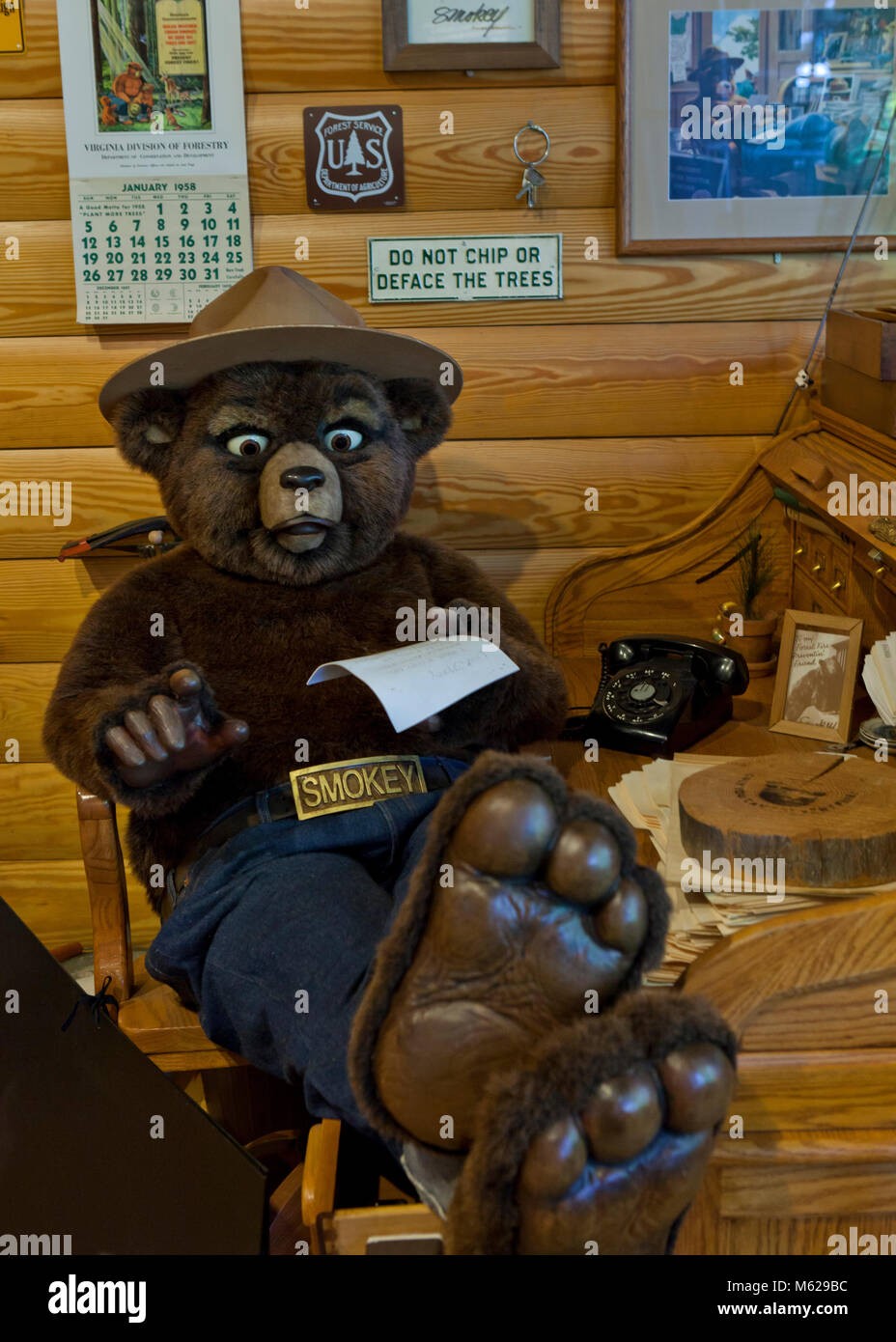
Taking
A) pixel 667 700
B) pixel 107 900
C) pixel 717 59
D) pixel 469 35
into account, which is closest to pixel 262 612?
pixel 107 900

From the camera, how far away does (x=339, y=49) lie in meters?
1.70

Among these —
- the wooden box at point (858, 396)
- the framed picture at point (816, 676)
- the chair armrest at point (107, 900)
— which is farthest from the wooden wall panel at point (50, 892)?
the wooden box at point (858, 396)

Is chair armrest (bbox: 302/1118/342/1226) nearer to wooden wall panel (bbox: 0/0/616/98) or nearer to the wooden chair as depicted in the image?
the wooden chair

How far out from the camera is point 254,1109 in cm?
154

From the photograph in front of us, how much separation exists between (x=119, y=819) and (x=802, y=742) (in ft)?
3.83

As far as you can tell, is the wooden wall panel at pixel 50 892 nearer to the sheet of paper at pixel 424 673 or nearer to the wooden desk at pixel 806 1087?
the sheet of paper at pixel 424 673

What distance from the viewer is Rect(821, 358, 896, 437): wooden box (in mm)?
1406

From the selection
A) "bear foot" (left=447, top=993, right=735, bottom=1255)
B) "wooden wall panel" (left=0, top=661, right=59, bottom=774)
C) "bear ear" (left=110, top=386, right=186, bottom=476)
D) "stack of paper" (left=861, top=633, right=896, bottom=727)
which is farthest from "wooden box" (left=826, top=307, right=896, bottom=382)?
"wooden wall panel" (left=0, top=661, right=59, bottom=774)

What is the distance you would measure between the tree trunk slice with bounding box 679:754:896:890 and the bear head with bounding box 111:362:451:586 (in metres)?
0.47

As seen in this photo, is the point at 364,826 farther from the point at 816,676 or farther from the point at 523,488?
the point at 523,488

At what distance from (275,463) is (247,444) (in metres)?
0.06

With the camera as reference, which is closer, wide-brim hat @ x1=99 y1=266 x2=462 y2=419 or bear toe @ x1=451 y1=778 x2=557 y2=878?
bear toe @ x1=451 y1=778 x2=557 y2=878

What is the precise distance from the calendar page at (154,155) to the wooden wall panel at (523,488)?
25 cm
